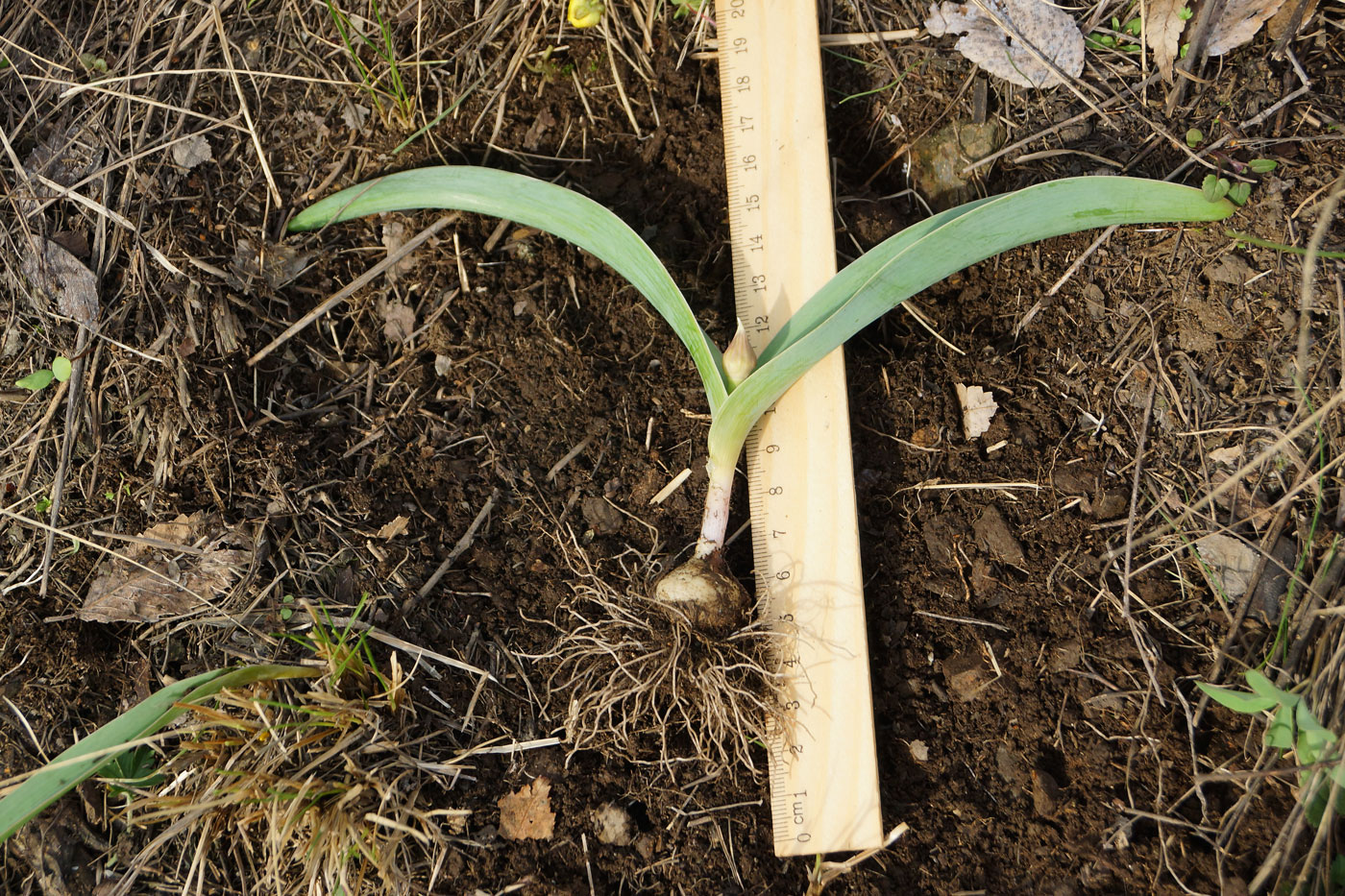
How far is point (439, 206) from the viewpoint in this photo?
1.46 meters

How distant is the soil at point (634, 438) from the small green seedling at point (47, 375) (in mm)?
23

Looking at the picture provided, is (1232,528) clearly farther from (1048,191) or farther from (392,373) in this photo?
(392,373)

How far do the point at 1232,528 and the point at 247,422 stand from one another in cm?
171

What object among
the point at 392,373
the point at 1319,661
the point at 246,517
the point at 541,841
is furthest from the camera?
the point at 392,373

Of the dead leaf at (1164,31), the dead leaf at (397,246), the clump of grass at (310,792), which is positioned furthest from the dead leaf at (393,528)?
the dead leaf at (1164,31)

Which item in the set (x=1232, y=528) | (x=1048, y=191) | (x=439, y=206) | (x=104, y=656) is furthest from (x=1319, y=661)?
(x=104, y=656)

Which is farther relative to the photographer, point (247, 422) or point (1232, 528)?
point (247, 422)

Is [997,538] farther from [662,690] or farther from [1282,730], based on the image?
[662,690]

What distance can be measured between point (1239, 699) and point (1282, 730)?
78 mm

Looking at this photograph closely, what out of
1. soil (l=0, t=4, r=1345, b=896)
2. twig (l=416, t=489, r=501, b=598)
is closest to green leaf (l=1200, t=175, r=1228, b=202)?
soil (l=0, t=4, r=1345, b=896)

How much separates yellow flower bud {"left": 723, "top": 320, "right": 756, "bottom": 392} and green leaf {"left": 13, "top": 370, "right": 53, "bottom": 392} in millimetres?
1228

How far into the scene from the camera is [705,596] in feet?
4.49

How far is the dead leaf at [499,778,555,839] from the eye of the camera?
1347mm

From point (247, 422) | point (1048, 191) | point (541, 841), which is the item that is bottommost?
point (541, 841)
